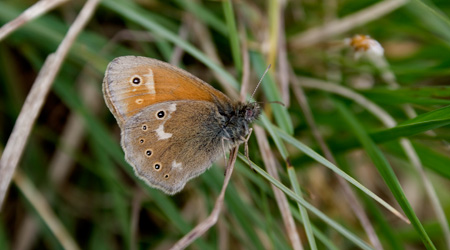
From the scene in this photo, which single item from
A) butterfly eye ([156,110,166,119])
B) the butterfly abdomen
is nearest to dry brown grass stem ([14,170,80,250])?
butterfly eye ([156,110,166,119])

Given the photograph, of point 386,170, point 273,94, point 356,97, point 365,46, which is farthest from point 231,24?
point 386,170

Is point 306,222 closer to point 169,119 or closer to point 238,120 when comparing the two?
point 238,120

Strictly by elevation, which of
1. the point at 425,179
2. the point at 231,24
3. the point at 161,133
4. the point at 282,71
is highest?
the point at 231,24

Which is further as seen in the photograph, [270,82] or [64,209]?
[64,209]

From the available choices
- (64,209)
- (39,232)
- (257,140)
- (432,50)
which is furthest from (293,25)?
A: (39,232)

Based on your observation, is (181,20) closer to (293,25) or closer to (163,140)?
(293,25)

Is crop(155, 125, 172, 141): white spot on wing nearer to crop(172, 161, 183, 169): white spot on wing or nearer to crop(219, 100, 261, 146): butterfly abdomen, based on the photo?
crop(172, 161, 183, 169): white spot on wing
